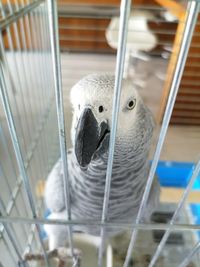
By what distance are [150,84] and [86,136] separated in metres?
2.01

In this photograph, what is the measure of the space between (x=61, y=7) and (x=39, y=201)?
43.2 inches

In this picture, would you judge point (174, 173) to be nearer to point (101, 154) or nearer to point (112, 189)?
point (112, 189)

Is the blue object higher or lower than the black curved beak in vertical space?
lower

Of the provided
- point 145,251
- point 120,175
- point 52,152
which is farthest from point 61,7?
point 145,251

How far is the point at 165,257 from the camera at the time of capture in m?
0.89

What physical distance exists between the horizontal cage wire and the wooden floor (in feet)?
0.03

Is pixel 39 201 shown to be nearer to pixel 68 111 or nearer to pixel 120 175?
pixel 120 175

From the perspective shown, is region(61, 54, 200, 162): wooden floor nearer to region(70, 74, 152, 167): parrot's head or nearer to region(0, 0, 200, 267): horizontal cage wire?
region(0, 0, 200, 267): horizontal cage wire

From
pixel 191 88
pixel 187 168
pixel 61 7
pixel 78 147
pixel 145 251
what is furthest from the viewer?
pixel 191 88

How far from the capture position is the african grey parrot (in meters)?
0.45

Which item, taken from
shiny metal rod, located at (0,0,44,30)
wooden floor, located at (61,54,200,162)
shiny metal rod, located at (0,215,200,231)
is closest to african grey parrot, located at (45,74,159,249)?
shiny metal rod, located at (0,215,200,231)

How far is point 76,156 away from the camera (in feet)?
1.48

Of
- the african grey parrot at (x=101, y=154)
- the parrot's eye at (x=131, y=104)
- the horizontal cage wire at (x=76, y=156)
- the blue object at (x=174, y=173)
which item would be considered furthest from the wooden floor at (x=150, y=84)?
the parrot's eye at (x=131, y=104)

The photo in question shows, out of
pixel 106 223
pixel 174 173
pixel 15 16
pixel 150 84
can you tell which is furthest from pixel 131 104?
pixel 150 84
